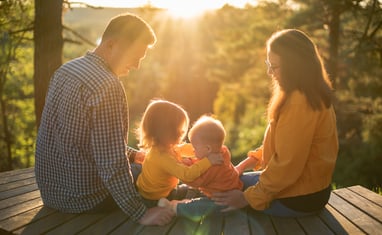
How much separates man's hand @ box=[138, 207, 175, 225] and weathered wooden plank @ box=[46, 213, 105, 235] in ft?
1.22

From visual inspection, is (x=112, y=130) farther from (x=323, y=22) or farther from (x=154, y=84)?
(x=154, y=84)

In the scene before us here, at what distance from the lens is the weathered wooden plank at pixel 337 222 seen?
3045 millimetres

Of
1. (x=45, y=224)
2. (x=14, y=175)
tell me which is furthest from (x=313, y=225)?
(x=14, y=175)

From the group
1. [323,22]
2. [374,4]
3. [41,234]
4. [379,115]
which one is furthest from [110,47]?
[323,22]

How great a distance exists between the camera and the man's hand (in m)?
3.04

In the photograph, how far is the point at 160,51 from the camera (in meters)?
44.8

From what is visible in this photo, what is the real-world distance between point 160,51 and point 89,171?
42.5m

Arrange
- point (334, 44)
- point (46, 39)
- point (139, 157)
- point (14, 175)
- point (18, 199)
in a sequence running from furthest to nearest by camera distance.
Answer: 1. point (334, 44)
2. point (46, 39)
3. point (14, 175)
4. point (139, 157)
5. point (18, 199)

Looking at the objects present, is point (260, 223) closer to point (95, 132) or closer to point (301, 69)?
point (301, 69)

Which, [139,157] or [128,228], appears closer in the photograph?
[128,228]

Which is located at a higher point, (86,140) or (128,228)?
(86,140)

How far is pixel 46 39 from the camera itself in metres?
6.18

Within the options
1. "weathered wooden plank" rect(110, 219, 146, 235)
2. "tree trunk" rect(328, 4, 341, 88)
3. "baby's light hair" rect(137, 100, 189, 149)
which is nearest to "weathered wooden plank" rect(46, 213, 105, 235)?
"weathered wooden plank" rect(110, 219, 146, 235)

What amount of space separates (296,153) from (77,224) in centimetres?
158
